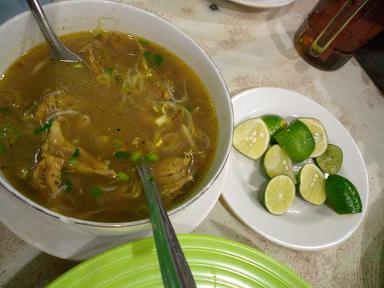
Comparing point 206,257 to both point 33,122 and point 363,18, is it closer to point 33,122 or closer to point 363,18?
point 33,122

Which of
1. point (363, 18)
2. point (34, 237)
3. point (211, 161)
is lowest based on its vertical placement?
point (34, 237)

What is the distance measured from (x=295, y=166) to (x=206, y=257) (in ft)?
2.23

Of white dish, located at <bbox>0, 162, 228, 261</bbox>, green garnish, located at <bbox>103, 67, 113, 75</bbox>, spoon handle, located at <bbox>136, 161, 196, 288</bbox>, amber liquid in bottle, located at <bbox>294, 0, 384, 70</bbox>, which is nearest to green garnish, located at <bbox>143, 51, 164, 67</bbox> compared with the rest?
green garnish, located at <bbox>103, 67, 113, 75</bbox>

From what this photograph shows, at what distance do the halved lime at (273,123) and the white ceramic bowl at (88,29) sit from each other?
43 centimetres

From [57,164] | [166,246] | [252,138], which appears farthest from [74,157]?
A: [252,138]

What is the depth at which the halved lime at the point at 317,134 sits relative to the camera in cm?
165

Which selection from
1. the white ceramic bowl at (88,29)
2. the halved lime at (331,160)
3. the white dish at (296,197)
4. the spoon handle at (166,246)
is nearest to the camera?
the spoon handle at (166,246)

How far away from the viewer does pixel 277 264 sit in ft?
3.92

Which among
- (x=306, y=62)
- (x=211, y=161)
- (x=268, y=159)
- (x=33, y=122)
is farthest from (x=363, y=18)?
(x=33, y=122)

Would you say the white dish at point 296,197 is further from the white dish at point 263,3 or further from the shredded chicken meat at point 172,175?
the white dish at point 263,3

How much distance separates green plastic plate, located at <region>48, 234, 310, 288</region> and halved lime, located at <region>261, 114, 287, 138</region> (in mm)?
588

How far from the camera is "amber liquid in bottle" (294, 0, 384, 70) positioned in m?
1.69

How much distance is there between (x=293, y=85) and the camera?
1895mm

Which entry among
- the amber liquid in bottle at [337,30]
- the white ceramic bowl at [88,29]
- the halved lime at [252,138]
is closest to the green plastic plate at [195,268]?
the white ceramic bowl at [88,29]
